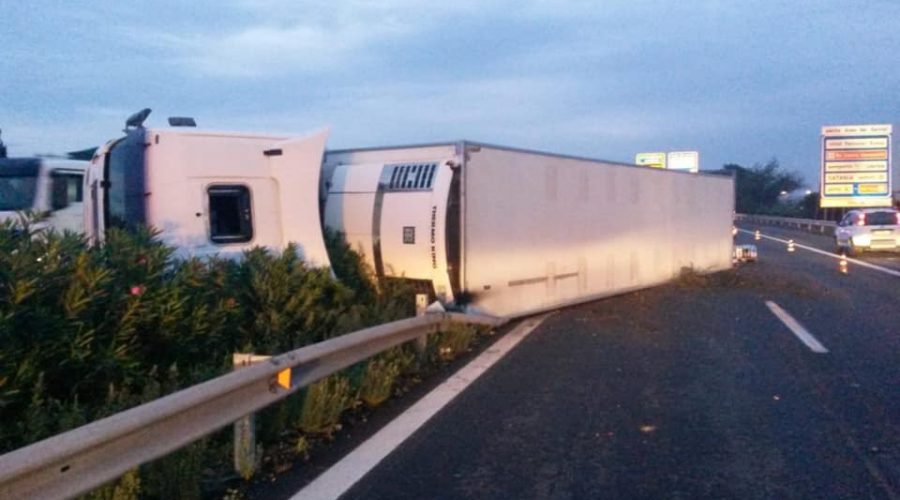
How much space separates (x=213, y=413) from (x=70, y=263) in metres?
2.31

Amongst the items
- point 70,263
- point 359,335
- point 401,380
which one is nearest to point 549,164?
point 401,380

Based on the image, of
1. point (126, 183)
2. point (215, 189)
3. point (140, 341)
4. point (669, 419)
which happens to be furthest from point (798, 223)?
point (140, 341)

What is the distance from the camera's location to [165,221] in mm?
12375

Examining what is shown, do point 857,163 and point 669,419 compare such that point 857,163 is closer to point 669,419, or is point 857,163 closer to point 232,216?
point 232,216

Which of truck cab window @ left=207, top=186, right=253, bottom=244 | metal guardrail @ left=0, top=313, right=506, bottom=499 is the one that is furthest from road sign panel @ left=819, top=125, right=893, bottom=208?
metal guardrail @ left=0, top=313, right=506, bottom=499

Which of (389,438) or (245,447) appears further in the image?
(389,438)

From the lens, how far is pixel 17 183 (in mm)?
18141

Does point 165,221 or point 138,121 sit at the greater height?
point 138,121

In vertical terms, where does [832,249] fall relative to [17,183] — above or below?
below

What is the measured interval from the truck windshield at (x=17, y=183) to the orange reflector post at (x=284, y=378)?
12.1 m

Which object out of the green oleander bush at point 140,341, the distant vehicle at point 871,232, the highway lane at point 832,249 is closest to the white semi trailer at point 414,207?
the green oleander bush at point 140,341

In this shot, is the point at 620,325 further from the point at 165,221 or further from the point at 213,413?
the point at 213,413

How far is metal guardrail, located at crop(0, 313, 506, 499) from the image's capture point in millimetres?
4723

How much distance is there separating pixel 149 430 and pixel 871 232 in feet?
125
